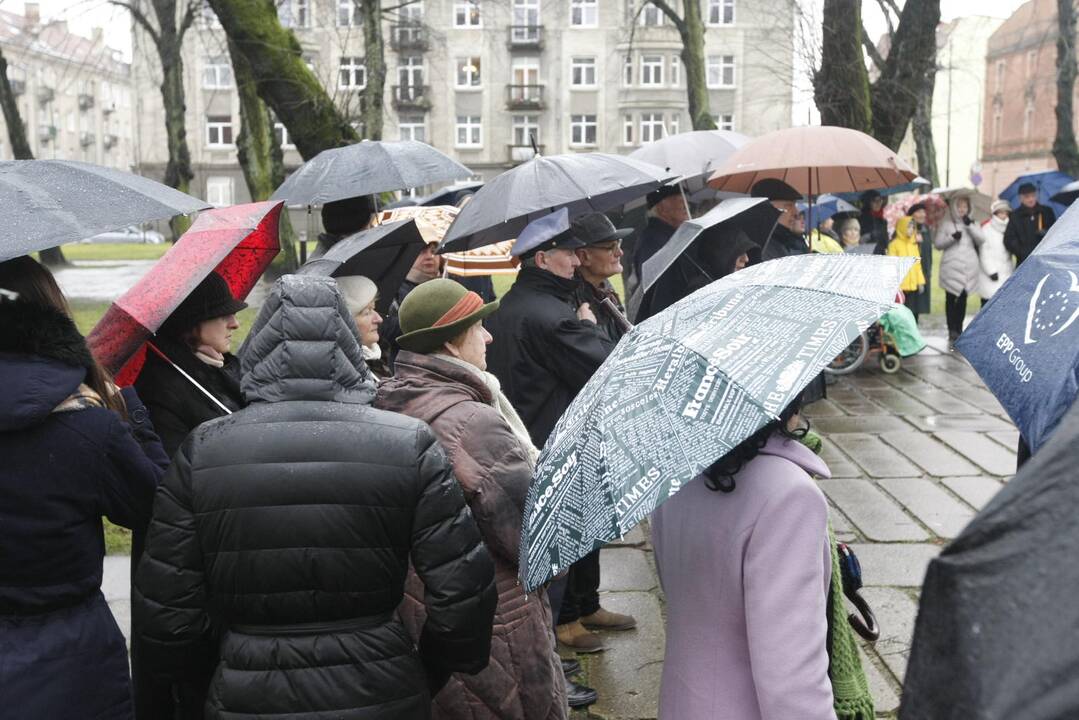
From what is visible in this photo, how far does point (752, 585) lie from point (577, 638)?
2.77 metres

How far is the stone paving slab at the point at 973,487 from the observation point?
6910 mm

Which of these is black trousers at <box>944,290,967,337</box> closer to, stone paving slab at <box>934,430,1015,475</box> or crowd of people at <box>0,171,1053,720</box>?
stone paving slab at <box>934,430,1015,475</box>

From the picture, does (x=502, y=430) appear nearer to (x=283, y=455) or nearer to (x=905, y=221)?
(x=283, y=455)

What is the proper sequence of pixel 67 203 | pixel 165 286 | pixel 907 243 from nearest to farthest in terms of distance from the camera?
pixel 67 203 < pixel 165 286 < pixel 907 243

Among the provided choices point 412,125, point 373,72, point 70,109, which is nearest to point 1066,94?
point 373,72

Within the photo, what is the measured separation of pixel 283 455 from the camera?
2496 mm

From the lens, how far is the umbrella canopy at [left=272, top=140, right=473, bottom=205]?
5387mm

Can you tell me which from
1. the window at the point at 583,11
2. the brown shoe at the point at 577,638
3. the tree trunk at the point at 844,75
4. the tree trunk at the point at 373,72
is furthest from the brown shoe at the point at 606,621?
the window at the point at 583,11

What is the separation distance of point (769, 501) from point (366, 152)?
402cm

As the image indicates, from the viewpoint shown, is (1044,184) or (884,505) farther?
(1044,184)

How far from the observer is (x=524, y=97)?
2272 inches

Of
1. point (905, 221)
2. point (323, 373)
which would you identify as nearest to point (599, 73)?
point (905, 221)

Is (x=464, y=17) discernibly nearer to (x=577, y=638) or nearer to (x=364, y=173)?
(x=364, y=173)

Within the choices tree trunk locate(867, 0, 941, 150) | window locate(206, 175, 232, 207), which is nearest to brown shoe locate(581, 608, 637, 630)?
tree trunk locate(867, 0, 941, 150)
